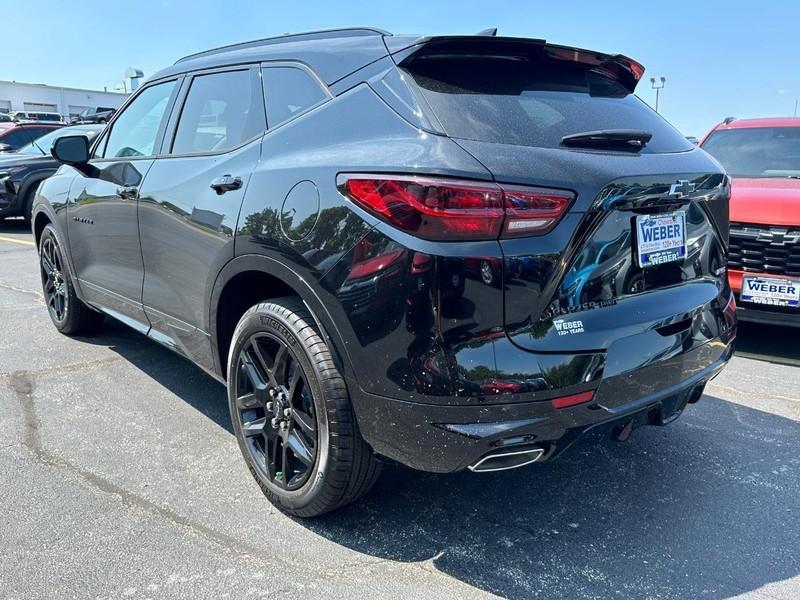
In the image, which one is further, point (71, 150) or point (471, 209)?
point (71, 150)

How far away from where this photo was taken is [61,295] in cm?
488

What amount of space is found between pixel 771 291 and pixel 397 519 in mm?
3200

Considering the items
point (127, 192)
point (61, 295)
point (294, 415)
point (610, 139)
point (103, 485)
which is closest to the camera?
point (610, 139)

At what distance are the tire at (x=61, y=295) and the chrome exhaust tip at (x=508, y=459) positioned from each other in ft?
11.7

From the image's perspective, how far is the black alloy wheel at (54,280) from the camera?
4.73m

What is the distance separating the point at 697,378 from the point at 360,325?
132 centimetres

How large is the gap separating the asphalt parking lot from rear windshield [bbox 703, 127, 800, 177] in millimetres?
2587

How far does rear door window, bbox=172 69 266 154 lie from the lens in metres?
2.83

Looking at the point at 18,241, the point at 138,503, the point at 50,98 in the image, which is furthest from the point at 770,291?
the point at 50,98

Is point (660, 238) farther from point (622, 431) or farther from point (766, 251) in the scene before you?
point (766, 251)

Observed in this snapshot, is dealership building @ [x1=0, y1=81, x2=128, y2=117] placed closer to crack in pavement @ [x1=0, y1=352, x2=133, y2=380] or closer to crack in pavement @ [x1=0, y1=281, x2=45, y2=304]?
crack in pavement @ [x1=0, y1=281, x2=45, y2=304]

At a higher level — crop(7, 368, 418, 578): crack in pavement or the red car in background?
the red car in background

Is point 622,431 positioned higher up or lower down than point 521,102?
lower down

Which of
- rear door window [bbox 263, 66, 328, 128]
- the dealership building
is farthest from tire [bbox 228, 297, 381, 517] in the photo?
the dealership building
